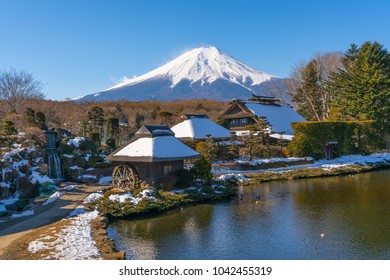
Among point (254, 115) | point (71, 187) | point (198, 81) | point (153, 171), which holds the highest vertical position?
point (198, 81)

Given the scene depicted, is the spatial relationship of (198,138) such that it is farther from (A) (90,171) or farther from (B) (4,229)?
(B) (4,229)

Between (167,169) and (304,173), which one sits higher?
(167,169)

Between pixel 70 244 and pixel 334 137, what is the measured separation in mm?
33827

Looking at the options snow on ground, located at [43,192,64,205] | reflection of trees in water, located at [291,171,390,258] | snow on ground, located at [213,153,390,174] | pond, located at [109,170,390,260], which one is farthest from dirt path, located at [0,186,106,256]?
snow on ground, located at [213,153,390,174]

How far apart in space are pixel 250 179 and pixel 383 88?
27.9 meters

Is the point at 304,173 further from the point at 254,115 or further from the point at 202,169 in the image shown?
the point at 254,115

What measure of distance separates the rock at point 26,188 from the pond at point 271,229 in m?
8.06

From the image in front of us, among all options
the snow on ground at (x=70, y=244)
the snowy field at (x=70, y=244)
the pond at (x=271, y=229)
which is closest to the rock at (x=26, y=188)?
the snowy field at (x=70, y=244)

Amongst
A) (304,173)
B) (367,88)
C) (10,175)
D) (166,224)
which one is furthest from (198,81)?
(166,224)

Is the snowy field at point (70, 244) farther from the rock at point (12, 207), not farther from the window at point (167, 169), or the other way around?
the window at point (167, 169)

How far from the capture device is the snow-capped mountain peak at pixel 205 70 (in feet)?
477

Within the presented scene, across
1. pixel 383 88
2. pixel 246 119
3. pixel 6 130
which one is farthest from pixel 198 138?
pixel 383 88

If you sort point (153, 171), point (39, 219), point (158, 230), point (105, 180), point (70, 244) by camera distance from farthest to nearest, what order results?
point (105, 180), point (153, 171), point (39, 219), point (158, 230), point (70, 244)

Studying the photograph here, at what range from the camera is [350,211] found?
1559 centimetres
